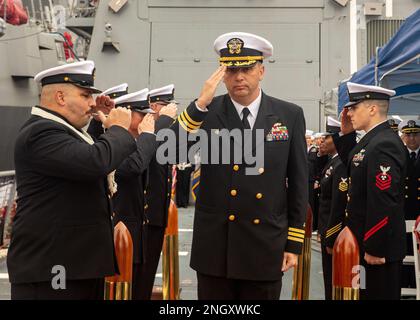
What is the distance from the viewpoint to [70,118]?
2.55 m

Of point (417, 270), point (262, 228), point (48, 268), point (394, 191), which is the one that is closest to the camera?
point (48, 268)

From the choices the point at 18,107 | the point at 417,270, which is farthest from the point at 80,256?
the point at 18,107

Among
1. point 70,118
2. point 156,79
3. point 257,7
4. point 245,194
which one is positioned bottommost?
point 245,194

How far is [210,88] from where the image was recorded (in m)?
2.63

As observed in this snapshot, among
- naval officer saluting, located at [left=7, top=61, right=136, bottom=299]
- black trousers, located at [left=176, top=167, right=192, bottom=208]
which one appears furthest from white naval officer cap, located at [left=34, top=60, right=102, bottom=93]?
black trousers, located at [left=176, top=167, right=192, bottom=208]

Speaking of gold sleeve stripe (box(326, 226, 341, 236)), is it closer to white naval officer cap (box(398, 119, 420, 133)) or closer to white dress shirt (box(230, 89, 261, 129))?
white dress shirt (box(230, 89, 261, 129))

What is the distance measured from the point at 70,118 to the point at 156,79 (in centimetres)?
1277

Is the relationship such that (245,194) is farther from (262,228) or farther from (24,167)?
(24,167)

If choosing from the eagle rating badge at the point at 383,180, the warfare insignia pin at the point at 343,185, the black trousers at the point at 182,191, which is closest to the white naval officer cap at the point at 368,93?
the eagle rating badge at the point at 383,180

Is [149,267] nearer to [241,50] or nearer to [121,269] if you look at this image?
[121,269]

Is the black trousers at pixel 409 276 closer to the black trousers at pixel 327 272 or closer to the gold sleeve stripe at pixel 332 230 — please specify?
the black trousers at pixel 327 272

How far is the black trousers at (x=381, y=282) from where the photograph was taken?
11.8 feet

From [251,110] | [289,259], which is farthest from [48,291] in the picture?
[251,110]

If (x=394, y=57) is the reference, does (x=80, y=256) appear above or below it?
below
